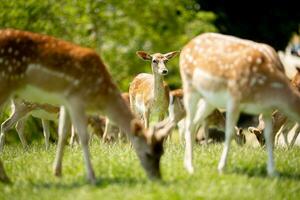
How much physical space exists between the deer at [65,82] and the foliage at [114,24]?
17.3 meters

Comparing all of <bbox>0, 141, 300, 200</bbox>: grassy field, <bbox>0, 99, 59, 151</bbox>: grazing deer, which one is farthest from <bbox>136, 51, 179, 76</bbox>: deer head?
<bbox>0, 141, 300, 200</bbox>: grassy field

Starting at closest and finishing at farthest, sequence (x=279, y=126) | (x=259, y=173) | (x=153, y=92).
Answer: (x=259, y=173) < (x=279, y=126) < (x=153, y=92)

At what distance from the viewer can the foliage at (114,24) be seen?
1056 inches

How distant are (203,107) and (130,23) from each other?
17.8 m

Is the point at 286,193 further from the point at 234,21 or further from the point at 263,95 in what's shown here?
the point at 234,21

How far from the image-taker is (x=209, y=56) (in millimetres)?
9648

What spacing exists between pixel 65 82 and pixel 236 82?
6.56 ft

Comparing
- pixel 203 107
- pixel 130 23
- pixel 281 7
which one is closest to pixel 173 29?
pixel 130 23

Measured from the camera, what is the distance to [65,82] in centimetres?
904

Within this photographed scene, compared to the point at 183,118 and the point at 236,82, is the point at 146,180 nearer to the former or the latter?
the point at 236,82

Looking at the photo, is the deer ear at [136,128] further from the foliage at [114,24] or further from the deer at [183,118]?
the foliage at [114,24]

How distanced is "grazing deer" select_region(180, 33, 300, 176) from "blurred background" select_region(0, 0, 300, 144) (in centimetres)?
1686

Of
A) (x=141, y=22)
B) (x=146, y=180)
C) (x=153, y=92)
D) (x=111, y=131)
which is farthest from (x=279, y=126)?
(x=141, y=22)

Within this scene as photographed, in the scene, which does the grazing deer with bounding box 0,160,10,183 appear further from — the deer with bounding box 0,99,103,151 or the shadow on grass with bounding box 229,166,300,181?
the deer with bounding box 0,99,103,151
